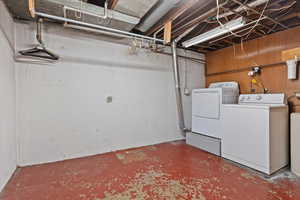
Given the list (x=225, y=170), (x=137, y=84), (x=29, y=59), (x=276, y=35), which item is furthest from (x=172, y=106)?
(x=29, y=59)

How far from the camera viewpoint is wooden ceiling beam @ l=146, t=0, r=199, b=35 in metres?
1.98

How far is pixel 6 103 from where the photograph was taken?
1.85 m

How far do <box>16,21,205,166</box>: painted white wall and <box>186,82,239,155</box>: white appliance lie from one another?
66 centimetres

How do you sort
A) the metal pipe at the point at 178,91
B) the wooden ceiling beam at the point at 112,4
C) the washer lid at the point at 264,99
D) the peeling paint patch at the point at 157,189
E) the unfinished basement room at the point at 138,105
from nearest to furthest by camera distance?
1. the peeling paint patch at the point at 157,189
2. the unfinished basement room at the point at 138,105
3. the wooden ceiling beam at the point at 112,4
4. the washer lid at the point at 264,99
5. the metal pipe at the point at 178,91

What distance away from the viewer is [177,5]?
207cm

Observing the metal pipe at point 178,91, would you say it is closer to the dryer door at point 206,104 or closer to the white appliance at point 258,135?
the dryer door at point 206,104

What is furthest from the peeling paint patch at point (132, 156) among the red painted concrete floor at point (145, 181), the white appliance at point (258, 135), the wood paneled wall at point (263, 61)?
the wood paneled wall at point (263, 61)

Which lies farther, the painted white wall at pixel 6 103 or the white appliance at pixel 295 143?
the white appliance at pixel 295 143

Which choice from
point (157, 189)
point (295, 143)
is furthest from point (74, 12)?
point (295, 143)

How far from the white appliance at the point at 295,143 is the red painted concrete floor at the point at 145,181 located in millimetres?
212

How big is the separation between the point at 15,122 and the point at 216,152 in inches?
Result: 141

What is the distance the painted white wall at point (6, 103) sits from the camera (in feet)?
5.62

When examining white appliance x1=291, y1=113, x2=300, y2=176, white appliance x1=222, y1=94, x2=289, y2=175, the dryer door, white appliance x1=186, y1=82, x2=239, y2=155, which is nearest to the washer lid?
white appliance x1=222, y1=94, x2=289, y2=175

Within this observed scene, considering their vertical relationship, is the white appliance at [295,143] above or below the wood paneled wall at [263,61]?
below
